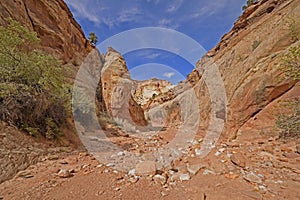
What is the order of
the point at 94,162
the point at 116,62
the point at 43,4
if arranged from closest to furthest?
the point at 94,162 → the point at 43,4 → the point at 116,62

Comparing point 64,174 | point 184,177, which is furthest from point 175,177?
point 64,174

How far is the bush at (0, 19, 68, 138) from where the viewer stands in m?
4.64

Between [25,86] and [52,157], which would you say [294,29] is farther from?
[25,86]

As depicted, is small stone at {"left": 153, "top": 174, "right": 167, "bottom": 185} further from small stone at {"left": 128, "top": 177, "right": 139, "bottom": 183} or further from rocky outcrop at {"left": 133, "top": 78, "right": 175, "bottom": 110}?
rocky outcrop at {"left": 133, "top": 78, "right": 175, "bottom": 110}

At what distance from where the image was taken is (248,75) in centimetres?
718

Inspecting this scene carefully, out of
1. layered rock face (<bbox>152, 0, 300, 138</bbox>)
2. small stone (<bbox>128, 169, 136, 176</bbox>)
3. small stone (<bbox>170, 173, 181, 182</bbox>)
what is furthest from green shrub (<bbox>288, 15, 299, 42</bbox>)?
small stone (<bbox>128, 169, 136, 176</bbox>)

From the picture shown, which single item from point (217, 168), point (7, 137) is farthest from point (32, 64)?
point (217, 168)

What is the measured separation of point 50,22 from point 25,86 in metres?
11.9

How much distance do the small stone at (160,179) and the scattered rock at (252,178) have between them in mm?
1649

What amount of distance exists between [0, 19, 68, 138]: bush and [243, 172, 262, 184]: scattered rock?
5954 millimetres

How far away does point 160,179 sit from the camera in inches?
134

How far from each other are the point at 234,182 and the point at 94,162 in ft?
12.0

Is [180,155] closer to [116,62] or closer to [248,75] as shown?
[248,75]

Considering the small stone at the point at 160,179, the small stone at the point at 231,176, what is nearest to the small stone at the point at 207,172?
the small stone at the point at 231,176
